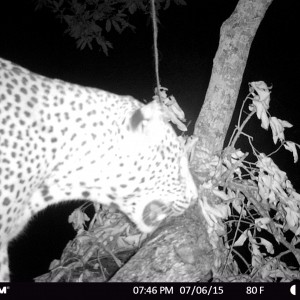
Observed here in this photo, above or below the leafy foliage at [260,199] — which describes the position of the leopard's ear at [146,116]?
above

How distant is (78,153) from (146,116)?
13.6 inches

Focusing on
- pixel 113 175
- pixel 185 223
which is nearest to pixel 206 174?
pixel 185 223

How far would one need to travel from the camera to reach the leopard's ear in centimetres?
187

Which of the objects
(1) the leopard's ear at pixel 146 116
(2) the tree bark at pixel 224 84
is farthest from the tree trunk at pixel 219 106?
(1) the leopard's ear at pixel 146 116

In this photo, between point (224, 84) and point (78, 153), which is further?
point (224, 84)

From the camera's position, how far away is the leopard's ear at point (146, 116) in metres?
1.87

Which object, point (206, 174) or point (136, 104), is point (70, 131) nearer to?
point (136, 104)

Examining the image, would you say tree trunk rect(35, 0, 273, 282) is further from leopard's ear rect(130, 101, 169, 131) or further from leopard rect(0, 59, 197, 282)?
leopard's ear rect(130, 101, 169, 131)

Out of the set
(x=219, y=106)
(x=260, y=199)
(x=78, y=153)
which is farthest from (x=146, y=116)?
(x=260, y=199)

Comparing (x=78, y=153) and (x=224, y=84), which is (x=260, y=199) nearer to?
(x=224, y=84)

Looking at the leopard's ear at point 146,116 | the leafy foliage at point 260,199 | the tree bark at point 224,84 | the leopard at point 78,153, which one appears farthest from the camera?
the tree bark at point 224,84

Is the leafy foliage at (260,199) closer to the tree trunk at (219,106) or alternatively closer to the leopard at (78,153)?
the tree trunk at (219,106)

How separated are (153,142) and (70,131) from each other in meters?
0.39

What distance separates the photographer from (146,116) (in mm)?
1868
